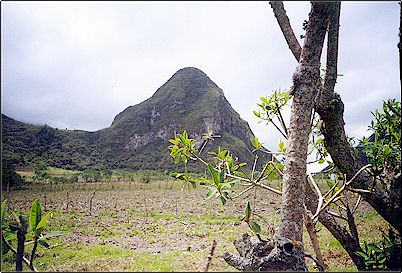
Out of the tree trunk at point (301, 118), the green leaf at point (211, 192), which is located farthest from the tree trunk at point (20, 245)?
the tree trunk at point (301, 118)

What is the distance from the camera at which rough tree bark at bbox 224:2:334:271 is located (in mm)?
2014

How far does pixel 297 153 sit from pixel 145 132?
263 ft

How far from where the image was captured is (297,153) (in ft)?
7.00

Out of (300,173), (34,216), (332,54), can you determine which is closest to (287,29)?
(332,54)

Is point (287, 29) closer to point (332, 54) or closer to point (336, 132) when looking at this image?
point (332, 54)

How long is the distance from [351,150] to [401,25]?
3.42 feet

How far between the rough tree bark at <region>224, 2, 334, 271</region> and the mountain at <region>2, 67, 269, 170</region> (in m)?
55.1

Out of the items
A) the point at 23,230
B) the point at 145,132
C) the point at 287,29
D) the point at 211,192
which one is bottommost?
the point at 23,230

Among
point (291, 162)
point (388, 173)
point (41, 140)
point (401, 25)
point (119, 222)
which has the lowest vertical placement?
point (119, 222)

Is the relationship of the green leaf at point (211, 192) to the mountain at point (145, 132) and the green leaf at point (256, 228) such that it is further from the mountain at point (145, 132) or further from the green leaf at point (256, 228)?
the mountain at point (145, 132)

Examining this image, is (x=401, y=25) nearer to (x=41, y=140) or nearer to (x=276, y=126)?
(x=276, y=126)

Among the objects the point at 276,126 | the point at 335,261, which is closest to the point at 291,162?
the point at 276,126

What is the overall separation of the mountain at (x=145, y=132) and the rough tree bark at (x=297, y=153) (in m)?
55.1

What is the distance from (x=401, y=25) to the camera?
1.85 m
